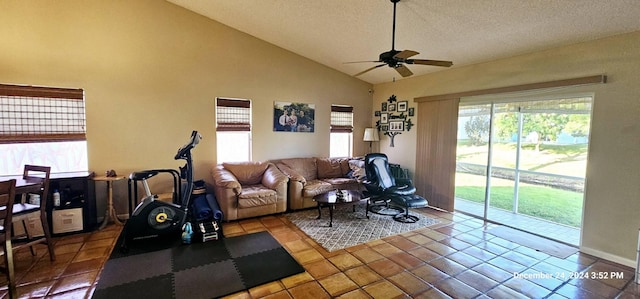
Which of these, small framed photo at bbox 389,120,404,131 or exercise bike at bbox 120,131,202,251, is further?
small framed photo at bbox 389,120,404,131

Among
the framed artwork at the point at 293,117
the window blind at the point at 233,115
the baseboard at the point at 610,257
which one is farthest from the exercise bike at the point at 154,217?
the baseboard at the point at 610,257

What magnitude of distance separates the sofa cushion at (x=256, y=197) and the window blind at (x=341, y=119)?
7.69 ft

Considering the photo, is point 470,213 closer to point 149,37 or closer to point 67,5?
point 149,37

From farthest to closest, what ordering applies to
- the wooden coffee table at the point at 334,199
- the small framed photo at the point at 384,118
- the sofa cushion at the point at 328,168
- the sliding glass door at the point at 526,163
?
1. the small framed photo at the point at 384,118
2. the sofa cushion at the point at 328,168
3. the wooden coffee table at the point at 334,199
4. the sliding glass door at the point at 526,163

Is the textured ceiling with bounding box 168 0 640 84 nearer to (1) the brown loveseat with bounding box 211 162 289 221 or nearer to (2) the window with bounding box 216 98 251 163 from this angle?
(2) the window with bounding box 216 98 251 163

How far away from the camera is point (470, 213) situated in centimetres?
480

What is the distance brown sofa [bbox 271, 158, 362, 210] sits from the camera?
482cm

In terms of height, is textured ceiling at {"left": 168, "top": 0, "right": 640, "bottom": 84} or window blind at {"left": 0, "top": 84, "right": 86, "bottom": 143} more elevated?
textured ceiling at {"left": 168, "top": 0, "right": 640, "bottom": 84}

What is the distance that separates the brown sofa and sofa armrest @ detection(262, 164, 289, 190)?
0.55ft

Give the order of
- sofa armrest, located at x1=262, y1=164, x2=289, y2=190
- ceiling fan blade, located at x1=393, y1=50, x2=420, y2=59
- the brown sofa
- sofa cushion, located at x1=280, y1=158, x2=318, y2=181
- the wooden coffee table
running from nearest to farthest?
ceiling fan blade, located at x1=393, y1=50, x2=420, y2=59
the wooden coffee table
sofa armrest, located at x1=262, y1=164, x2=289, y2=190
the brown sofa
sofa cushion, located at x1=280, y1=158, x2=318, y2=181

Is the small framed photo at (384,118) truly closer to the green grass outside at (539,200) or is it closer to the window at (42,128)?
the green grass outside at (539,200)

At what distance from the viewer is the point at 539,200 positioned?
4.68m

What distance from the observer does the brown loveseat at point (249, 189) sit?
4227 millimetres

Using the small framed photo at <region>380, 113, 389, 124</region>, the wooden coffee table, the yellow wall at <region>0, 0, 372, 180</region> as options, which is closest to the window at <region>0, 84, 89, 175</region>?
the yellow wall at <region>0, 0, 372, 180</region>
